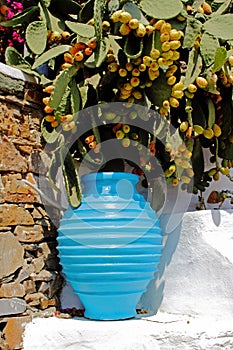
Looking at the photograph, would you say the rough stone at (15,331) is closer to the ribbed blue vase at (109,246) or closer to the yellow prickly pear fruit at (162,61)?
the ribbed blue vase at (109,246)

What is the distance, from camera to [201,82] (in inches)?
75.2

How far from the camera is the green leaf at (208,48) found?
191 cm

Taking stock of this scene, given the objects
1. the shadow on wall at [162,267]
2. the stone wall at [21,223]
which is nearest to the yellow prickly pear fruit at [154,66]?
the stone wall at [21,223]

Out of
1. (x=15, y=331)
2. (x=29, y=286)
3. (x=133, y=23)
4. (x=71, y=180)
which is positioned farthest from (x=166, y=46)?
(x=15, y=331)

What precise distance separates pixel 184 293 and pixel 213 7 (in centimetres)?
113

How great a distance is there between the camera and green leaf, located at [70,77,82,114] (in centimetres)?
191

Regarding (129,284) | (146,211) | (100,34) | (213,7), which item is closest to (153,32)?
(100,34)

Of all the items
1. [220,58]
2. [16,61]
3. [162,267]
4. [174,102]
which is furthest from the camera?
[162,267]

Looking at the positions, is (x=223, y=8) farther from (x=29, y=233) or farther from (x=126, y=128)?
(x=29, y=233)

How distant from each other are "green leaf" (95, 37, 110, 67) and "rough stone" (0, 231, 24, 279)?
65 cm

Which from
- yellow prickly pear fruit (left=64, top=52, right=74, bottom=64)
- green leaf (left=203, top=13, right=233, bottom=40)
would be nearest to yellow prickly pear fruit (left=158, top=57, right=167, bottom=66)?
green leaf (left=203, top=13, right=233, bottom=40)

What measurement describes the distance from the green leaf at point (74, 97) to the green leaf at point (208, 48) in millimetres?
453

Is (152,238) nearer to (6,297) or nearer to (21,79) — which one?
(6,297)

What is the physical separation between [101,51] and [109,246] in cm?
65
